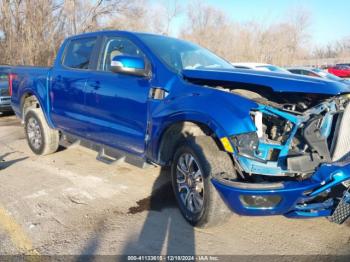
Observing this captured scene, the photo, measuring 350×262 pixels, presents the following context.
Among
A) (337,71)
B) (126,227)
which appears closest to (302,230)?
(126,227)

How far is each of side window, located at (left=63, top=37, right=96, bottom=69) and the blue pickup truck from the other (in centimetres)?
21

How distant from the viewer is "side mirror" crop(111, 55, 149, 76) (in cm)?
379

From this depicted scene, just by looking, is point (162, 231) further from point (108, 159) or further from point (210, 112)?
point (108, 159)

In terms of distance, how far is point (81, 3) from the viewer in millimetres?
26562

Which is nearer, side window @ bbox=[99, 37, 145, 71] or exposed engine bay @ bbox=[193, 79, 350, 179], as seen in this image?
exposed engine bay @ bbox=[193, 79, 350, 179]

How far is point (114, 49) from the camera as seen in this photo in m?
4.62

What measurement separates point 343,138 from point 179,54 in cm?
213

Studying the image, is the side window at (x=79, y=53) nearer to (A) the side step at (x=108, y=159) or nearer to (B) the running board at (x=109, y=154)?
(B) the running board at (x=109, y=154)

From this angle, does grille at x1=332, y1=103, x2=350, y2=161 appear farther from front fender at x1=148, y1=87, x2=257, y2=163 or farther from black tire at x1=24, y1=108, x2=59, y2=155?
black tire at x1=24, y1=108, x2=59, y2=155

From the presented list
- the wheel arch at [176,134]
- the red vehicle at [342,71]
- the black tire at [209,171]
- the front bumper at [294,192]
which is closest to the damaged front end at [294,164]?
the front bumper at [294,192]

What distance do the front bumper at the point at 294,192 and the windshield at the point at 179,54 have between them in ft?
5.02

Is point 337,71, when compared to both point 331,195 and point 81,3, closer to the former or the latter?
point 81,3

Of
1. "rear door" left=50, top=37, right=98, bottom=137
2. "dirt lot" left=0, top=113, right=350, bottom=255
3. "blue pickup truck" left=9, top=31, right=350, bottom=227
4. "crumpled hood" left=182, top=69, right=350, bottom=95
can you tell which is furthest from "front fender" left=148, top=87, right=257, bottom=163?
"rear door" left=50, top=37, right=98, bottom=137

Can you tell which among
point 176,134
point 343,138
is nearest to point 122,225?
point 176,134
